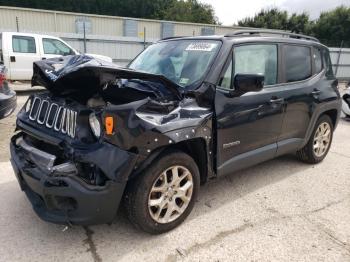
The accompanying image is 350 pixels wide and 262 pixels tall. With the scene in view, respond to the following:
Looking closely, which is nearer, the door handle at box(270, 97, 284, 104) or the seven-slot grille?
the seven-slot grille

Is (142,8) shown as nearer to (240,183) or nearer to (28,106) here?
(240,183)

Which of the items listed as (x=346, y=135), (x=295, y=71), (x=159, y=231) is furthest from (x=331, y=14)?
(x=159, y=231)

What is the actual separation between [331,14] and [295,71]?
40153mm

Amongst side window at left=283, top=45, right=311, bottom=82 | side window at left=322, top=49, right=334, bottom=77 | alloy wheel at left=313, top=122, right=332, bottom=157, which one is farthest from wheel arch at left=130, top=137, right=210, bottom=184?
side window at left=322, top=49, right=334, bottom=77

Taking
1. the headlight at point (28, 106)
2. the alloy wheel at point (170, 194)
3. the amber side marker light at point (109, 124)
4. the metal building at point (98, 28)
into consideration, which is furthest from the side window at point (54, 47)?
the amber side marker light at point (109, 124)

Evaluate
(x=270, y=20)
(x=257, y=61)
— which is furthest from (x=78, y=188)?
(x=270, y=20)

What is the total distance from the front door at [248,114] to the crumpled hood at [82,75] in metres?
0.55

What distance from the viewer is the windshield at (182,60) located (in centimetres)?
331

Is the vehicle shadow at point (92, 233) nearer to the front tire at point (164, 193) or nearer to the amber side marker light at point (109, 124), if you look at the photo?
the front tire at point (164, 193)

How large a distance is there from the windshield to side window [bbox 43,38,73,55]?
829cm

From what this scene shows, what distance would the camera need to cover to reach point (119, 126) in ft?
8.09

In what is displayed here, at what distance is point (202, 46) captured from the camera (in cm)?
351

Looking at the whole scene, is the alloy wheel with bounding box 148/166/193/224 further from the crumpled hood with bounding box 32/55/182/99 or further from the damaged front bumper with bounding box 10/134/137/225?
the crumpled hood with bounding box 32/55/182/99

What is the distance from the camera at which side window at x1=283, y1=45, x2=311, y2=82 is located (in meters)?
4.09
